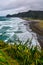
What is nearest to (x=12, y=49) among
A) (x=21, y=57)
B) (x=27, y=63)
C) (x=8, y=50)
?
(x=8, y=50)

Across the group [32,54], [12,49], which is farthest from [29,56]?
[12,49]

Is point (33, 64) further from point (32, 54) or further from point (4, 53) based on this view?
point (4, 53)

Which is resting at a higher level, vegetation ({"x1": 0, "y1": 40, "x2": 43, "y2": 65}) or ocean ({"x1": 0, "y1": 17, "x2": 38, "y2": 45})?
vegetation ({"x1": 0, "y1": 40, "x2": 43, "y2": 65})

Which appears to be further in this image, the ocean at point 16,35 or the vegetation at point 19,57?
the ocean at point 16,35

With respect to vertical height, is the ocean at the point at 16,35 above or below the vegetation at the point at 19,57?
below

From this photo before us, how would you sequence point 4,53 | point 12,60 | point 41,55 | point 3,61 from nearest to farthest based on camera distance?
point 3,61 → point 12,60 → point 4,53 → point 41,55

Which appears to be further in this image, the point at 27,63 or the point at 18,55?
the point at 18,55

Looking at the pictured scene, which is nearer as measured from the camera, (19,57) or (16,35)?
(19,57)

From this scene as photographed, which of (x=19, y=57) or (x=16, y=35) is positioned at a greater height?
(x=19, y=57)

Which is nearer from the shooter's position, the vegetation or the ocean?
the vegetation

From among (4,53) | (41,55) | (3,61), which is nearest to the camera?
(3,61)
